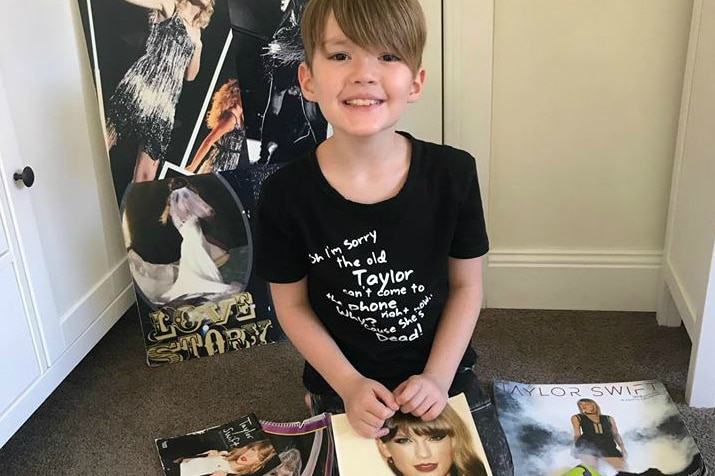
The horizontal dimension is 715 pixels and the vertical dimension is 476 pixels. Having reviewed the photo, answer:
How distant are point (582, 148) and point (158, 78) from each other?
30.9 inches

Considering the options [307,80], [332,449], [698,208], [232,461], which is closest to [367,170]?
[307,80]

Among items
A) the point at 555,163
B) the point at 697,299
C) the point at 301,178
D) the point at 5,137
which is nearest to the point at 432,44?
the point at 555,163

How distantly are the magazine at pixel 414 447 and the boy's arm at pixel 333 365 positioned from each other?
0.02 m

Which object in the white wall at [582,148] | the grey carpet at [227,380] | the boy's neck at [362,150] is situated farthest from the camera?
the white wall at [582,148]

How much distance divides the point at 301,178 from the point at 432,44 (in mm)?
504

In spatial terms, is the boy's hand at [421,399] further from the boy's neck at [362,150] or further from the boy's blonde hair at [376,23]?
the boy's blonde hair at [376,23]

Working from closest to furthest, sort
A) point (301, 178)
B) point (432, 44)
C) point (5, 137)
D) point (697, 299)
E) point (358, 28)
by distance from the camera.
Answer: point (358, 28) → point (301, 178) → point (5, 137) → point (697, 299) → point (432, 44)

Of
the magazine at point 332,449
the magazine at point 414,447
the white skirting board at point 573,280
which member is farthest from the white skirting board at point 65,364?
the white skirting board at point 573,280

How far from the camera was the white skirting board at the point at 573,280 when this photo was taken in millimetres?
1409

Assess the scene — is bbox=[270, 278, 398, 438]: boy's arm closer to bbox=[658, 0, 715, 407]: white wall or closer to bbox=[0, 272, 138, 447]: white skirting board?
bbox=[0, 272, 138, 447]: white skirting board

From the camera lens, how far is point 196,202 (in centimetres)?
130

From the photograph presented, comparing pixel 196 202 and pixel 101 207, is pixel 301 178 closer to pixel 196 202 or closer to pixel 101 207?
pixel 196 202

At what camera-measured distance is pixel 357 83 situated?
792mm

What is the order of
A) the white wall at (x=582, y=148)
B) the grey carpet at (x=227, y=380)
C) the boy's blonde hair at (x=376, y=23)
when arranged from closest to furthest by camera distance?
the boy's blonde hair at (x=376, y=23) → the grey carpet at (x=227, y=380) → the white wall at (x=582, y=148)
